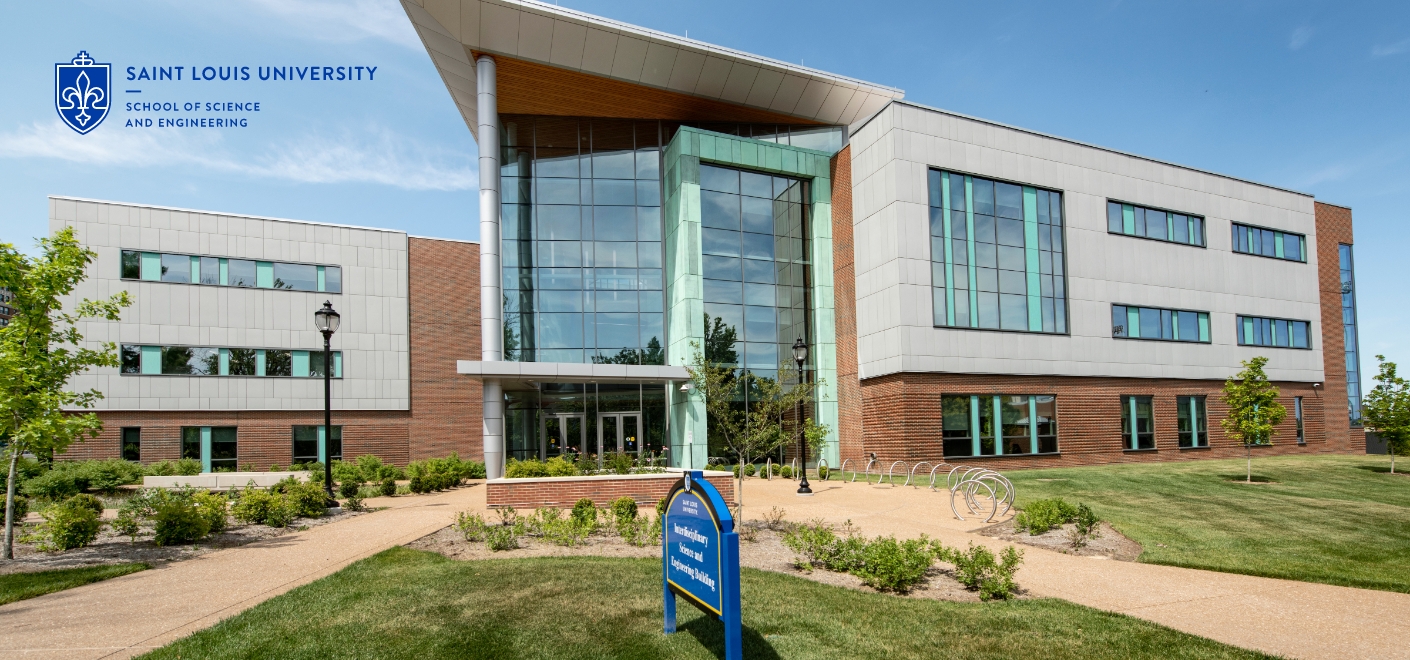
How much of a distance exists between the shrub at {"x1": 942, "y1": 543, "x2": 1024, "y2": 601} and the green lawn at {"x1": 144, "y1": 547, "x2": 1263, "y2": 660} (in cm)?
33

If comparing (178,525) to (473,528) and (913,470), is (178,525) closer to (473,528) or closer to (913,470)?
(473,528)

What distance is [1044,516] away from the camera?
40.7ft

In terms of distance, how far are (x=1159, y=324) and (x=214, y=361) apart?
39.1m

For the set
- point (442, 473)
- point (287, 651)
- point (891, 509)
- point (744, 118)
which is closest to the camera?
point (287, 651)

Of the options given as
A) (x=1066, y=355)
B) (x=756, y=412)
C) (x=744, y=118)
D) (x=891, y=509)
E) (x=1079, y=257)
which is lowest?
(x=891, y=509)

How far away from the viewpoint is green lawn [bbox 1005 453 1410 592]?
33.0ft

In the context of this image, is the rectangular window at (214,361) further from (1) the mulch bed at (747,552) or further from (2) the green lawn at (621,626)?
(2) the green lawn at (621,626)

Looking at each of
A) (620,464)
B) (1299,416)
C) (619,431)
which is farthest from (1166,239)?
(620,464)

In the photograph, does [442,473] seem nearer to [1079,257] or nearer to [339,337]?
[339,337]

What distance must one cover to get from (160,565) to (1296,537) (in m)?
17.7

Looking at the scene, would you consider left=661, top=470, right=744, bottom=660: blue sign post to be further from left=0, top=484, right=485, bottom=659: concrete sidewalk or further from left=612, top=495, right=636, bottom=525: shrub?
left=612, top=495, right=636, bottom=525: shrub

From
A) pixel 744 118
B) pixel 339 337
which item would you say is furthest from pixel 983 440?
pixel 339 337

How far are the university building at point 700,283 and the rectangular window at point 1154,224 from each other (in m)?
0.13

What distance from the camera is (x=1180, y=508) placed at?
1535 centimetres
